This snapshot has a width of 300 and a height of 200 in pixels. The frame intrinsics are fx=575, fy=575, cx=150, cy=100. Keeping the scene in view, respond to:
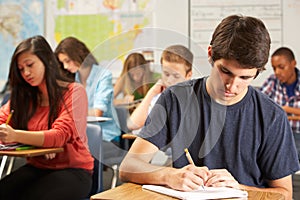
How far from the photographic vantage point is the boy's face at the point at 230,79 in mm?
1714

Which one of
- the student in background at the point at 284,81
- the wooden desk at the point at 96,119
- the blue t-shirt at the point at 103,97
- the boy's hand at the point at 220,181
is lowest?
the student in background at the point at 284,81

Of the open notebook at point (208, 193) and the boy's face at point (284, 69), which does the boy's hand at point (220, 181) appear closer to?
the open notebook at point (208, 193)

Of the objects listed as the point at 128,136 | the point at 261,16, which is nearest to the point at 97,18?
the point at 261,16

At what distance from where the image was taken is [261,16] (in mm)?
5664

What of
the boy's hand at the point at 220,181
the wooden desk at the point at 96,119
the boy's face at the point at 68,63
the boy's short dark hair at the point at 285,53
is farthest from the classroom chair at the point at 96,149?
the boy's short dark hair at the point at 285,53

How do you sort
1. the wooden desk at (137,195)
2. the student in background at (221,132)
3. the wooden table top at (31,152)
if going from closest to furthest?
the wooden desk at (137,195) < the student in background at (221,132) < the wooden table top at (31,152)

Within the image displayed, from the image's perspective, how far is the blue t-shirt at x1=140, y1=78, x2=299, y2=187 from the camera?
1841mm

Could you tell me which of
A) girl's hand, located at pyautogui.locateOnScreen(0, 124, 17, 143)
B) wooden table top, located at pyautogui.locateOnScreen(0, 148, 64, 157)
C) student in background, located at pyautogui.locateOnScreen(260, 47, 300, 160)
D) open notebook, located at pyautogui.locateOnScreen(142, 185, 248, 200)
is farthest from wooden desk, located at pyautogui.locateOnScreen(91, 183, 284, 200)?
student in background, located at pyautogui.locateOnScreen(260, 47, 300, 160)

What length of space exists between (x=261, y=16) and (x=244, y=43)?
411 cm

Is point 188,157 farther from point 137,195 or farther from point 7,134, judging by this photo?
point 7,134

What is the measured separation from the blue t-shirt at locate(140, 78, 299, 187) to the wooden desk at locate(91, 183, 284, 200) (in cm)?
18

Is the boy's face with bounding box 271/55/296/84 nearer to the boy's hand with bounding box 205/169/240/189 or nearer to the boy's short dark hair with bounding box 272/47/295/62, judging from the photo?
the boy's short dark hair with bounding box 272/47/295/62

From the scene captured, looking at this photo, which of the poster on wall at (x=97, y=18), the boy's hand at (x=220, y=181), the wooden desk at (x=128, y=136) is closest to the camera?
the boy's hand at (x=220, y=181)

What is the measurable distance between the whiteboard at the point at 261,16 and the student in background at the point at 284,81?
0.29 meters
